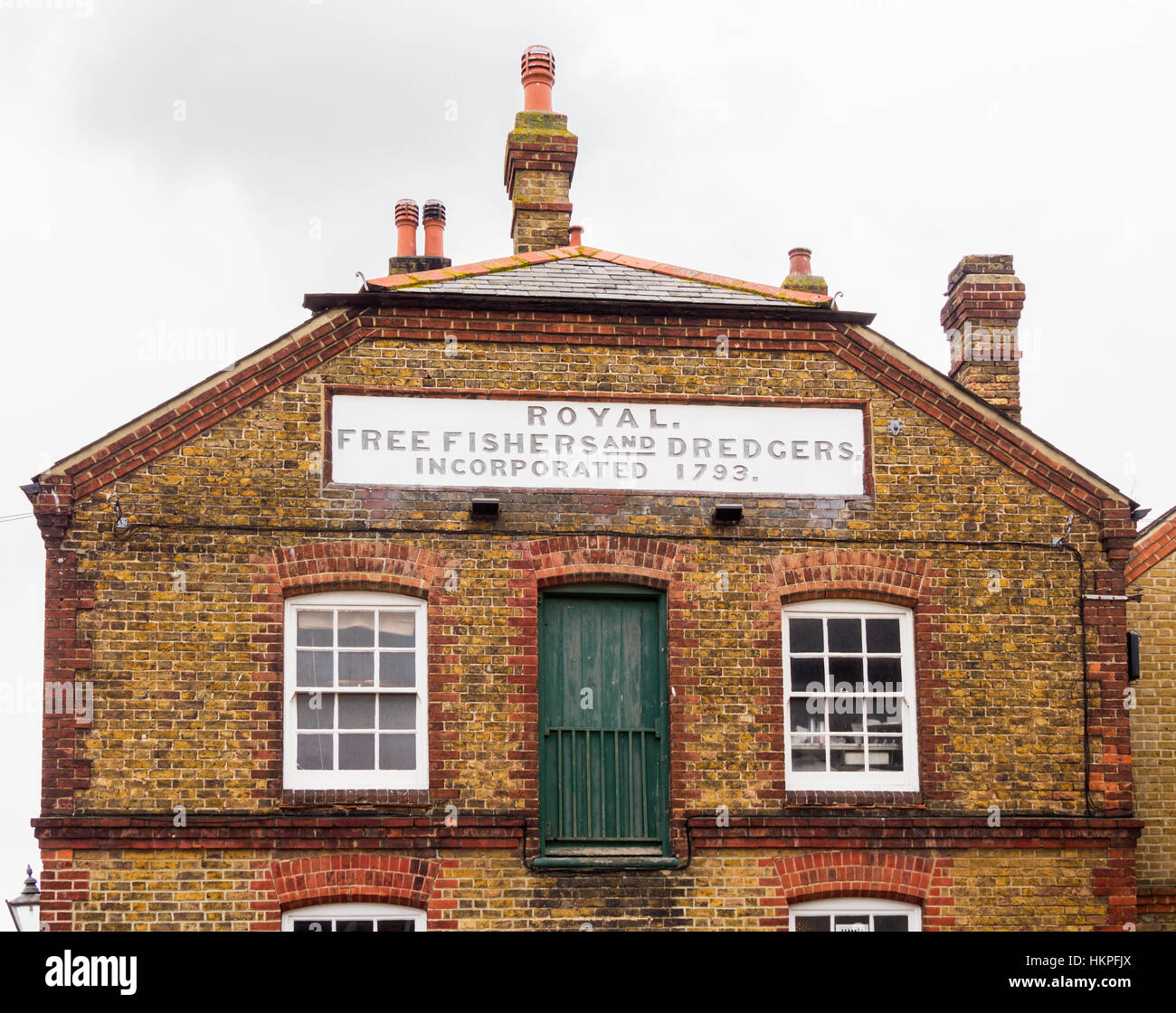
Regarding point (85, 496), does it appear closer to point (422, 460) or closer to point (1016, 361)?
point (422, 460)

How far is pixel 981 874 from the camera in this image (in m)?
13.9

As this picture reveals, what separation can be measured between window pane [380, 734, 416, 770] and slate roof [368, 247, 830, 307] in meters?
4.01

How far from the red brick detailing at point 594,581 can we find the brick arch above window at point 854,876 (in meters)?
1.04

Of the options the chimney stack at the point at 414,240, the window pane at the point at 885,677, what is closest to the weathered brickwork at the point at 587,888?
the window pane at the point at 885,677

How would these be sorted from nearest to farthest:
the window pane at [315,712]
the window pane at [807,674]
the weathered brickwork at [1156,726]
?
the window pane at [315,712] < the window pane at [807,674] < the weathered brickwork at [1156,726]

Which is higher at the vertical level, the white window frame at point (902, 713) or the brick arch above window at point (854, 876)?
the white window frame at point (902, 713)

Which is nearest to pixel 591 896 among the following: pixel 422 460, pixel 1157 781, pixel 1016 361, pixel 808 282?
pixel 422 460

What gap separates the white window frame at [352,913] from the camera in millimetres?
13250

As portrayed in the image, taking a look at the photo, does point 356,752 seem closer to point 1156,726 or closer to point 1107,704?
point 1107,704

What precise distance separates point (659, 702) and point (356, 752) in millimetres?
2696

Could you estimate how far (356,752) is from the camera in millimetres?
13648

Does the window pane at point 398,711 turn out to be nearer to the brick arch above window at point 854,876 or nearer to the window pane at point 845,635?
the brick arch above window at point 854,876

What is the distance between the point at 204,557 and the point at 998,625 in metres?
7.17
